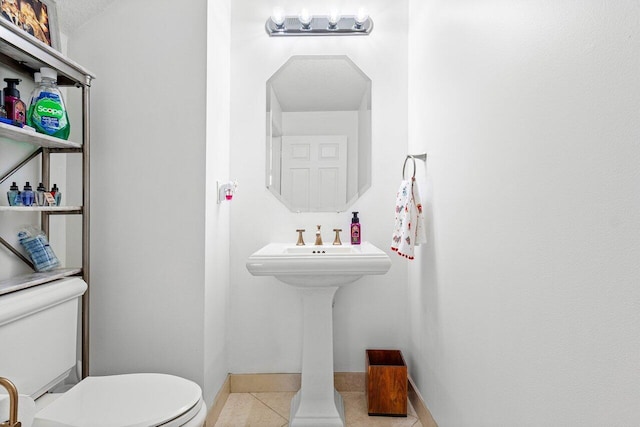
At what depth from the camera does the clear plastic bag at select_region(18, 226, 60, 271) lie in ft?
4.78

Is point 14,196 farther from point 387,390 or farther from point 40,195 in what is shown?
point 387,390

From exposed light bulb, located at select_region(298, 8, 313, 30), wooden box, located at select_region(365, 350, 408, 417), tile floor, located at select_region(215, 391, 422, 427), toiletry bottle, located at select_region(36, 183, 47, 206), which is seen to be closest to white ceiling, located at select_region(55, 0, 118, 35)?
toiletry bottle, located at select_region(36, 183, 47, 206)

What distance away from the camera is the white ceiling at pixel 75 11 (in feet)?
5.38

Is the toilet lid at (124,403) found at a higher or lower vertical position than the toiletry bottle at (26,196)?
lower

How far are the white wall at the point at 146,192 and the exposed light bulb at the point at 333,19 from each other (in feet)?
2.71

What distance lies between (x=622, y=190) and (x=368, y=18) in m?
1.94

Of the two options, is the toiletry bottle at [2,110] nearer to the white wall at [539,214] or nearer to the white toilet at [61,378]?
the white toilet at [61,378]

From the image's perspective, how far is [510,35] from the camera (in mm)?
1061

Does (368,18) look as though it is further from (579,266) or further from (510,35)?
(579,266)

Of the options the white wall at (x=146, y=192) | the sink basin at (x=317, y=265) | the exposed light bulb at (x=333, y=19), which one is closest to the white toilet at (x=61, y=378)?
the white wall at (x=146, y=192)

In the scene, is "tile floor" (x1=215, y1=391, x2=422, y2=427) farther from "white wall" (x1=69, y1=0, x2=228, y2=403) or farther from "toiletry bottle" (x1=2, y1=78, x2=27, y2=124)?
"toiletry bottle" (x1=2, y1=78, x2=27, y2=124)

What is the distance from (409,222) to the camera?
180 cm

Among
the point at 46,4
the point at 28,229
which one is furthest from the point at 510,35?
the point at 28,229

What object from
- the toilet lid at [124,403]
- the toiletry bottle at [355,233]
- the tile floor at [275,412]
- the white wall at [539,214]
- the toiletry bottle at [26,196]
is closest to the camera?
the white wall at [539,214]
